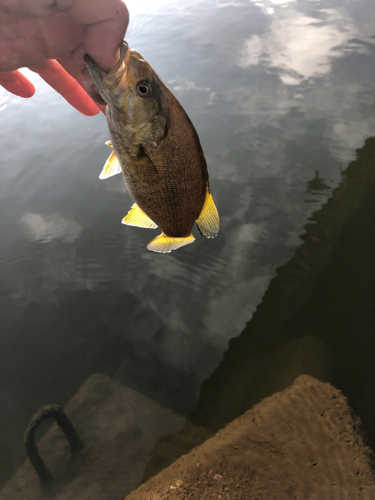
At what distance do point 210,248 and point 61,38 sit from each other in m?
2.21

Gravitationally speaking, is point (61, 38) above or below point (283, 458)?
above

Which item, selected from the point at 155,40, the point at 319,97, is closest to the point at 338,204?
the point at 319,97

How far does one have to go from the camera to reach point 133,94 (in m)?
1.16

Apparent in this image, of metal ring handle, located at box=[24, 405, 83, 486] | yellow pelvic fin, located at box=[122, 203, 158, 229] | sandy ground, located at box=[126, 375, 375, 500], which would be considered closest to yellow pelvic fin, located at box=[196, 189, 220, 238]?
yellow pelvic fin, located at box=[122, 203, 158, 229]

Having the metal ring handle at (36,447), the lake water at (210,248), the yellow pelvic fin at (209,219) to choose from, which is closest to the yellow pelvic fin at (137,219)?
the yellow pelvic fin at (209,219)

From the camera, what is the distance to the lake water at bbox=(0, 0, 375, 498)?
2668 millimetres

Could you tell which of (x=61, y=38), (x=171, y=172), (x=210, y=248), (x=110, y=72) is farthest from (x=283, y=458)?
(x=61, y=38)

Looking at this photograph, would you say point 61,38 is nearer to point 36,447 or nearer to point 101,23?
point 101,23

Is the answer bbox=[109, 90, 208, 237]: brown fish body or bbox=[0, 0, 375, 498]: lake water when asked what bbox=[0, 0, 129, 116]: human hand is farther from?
bbox=[0, 0, 375, 498]: lake water

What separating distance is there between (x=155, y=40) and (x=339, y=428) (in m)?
6.76

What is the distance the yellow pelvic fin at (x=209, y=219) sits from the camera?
4.59ft

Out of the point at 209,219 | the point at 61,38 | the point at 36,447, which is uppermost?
the point at 61,38

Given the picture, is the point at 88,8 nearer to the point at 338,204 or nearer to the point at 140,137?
the point at 140,137

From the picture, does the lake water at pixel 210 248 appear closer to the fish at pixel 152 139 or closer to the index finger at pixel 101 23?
the fish at pixel 152 139
